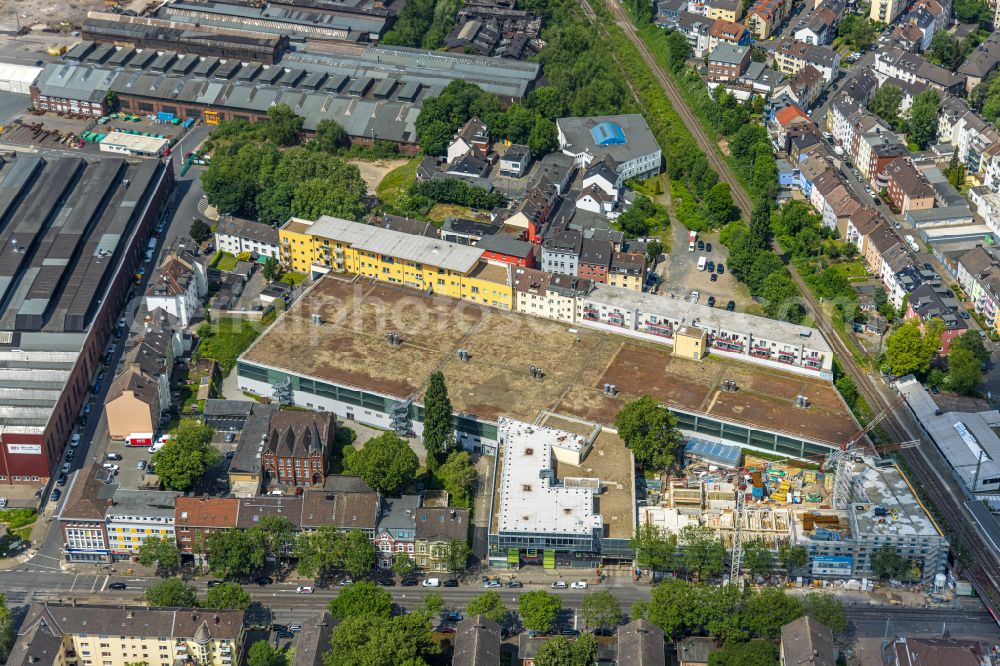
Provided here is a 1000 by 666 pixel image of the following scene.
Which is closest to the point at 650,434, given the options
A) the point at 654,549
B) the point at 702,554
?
the point at 654,549

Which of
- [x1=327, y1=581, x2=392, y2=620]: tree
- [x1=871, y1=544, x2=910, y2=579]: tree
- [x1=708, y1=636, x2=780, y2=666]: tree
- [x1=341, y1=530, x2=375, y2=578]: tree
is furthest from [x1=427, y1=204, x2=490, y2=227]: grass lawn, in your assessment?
[x1=708, y1=636, x2=780, y2=666]: tree

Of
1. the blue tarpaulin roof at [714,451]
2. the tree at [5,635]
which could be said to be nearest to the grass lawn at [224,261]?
the tree at [5,635]

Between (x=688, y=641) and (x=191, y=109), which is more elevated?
(x=688, y=641)

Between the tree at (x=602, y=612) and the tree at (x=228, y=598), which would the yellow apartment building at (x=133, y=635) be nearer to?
the tree at (x=228, y=598)

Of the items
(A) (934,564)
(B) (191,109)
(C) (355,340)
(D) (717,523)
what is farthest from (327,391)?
(B) (191,109)

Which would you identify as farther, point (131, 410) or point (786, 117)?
point (786, 117)

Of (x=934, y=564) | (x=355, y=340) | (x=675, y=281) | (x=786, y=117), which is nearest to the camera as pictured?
(x=934, y=564)

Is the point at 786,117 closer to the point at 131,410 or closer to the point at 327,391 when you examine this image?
the point at 327,391

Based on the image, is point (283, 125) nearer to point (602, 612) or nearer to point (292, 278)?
point (292, 278)

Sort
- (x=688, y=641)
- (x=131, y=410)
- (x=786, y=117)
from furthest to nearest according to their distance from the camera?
(x=786, y=117) → (x=131, y=410) → (x=688, y=641)
